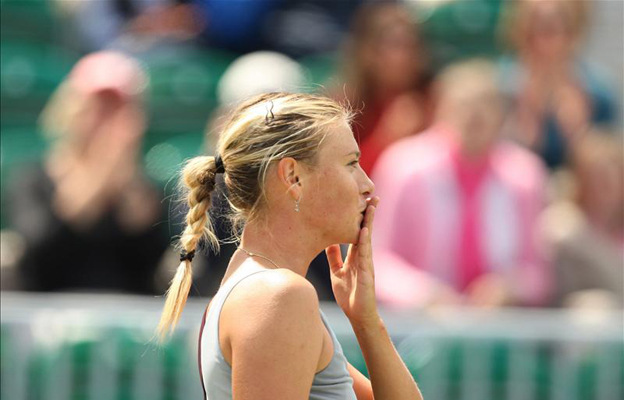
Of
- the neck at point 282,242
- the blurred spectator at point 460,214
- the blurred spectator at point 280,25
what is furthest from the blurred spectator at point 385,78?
the neck at point 282,242

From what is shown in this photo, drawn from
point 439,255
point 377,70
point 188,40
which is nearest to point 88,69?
point 188,40

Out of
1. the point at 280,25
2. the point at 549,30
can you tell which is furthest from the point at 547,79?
the point at 280,25

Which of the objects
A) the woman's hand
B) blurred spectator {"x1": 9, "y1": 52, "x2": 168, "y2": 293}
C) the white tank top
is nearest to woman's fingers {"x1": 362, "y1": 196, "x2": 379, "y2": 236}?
the woman's hand

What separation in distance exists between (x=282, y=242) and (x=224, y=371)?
1.01 ft

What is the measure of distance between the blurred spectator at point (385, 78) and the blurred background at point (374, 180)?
1 cm

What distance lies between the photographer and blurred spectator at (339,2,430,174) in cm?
631

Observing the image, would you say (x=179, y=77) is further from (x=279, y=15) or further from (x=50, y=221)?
(x=50, y=221)

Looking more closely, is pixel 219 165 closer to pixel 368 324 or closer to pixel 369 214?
pixel 369 214

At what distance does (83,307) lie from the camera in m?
5.27

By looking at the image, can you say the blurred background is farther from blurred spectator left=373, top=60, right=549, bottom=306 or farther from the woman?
the woman

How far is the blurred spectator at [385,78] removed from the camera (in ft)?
20.7

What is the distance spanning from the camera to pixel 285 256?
246cm

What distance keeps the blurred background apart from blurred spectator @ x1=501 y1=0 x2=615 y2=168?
11mm

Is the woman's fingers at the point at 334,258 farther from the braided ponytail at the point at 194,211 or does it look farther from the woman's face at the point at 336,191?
the braided ponytail at the point at 194,211
